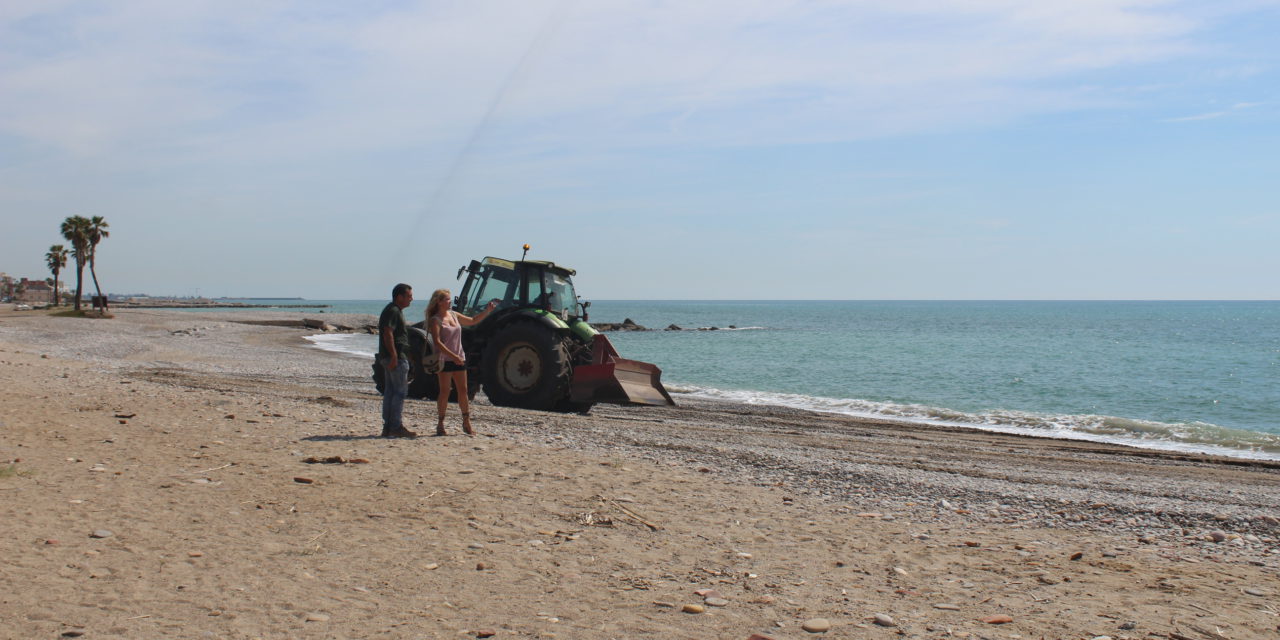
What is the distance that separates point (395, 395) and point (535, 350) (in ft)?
13.5

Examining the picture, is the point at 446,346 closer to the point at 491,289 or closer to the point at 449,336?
the point at 449,336

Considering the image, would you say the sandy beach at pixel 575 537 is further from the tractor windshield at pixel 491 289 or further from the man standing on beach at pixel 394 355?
the tractor windshield at pixel 491 289

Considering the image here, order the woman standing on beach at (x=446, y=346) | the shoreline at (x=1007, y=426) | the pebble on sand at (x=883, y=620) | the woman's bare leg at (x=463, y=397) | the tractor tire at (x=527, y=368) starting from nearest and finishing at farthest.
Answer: the pebble on sand at (x=883, y=620)
the woman standing on beach at (x=446, y=346)
the woman's bare leg at (x=463, y=397)
the tractor tire at (x=527, y=368)
the shoreline at (x=1007, y=426)

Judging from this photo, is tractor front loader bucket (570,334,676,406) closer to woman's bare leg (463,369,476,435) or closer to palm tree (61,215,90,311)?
woman's bare leg (463,369,476,435)

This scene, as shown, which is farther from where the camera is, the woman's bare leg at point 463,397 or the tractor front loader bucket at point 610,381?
the tractor front loader bucket at point 610,381

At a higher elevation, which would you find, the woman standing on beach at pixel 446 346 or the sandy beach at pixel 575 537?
the woman standing on beach at pixel 446 346

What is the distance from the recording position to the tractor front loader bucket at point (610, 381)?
502 inches

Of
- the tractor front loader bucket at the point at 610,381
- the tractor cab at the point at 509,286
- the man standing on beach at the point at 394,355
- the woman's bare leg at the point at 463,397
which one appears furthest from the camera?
the tractor cab at the point at 509,286

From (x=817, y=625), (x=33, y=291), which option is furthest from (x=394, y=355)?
(x=33, y=291)

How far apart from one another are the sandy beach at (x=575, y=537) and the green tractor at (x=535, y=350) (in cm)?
222

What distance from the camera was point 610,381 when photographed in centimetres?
1277

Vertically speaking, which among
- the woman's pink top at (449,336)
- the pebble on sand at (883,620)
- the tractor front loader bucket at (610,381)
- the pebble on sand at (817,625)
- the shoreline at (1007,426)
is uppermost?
the woman's pink top at (449,336)

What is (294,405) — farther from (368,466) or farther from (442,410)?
(368,466)

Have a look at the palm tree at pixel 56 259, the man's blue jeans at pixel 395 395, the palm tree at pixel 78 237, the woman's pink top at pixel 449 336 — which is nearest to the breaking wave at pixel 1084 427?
the woman's pink top at pixel 449 336
